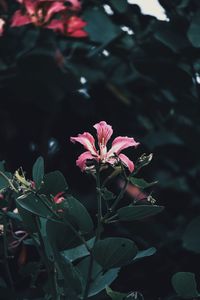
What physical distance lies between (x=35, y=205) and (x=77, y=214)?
0.22ft

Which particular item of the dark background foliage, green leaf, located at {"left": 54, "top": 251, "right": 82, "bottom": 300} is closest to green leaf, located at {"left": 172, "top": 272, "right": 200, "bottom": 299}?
green leaf, located at {"left": 54, "top": 251, "right": 82, "bottom": 300}

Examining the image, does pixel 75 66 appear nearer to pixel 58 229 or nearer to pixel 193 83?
pixel 193 83

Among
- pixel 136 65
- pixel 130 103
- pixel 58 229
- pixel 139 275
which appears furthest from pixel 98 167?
pixel 130 103

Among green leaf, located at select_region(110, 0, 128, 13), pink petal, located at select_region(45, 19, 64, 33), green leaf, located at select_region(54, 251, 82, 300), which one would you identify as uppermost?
green leaf, located at select_region(54, 251, 82, 300)

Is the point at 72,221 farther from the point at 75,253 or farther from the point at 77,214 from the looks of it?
the point at 75,253

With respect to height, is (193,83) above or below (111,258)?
below

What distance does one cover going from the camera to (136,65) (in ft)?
6.79

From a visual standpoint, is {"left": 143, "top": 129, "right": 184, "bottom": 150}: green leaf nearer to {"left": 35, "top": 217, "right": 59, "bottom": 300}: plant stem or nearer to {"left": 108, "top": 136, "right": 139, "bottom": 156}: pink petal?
{"left": 108, "top": 136, "right": 139, "bottom": 156}: pink petal

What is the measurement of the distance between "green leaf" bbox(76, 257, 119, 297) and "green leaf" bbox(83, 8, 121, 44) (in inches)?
38.9

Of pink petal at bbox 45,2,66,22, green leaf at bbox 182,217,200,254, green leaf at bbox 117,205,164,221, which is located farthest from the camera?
pink petal at bbox 45,2,66,22

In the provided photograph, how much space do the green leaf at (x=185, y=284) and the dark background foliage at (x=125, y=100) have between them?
2.28ft

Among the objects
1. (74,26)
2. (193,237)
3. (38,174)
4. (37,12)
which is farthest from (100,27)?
(38,174)

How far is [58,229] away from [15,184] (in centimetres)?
9

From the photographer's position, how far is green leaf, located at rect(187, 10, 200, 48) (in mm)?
1889
